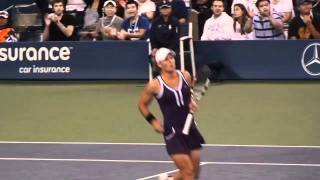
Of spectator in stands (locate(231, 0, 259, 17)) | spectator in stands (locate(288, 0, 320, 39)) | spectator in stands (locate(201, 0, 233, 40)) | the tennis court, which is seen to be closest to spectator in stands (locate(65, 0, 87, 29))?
the tennis court

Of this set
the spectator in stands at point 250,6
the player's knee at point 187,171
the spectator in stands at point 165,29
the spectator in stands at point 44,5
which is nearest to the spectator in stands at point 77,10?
the spectator in stands at point 44,5

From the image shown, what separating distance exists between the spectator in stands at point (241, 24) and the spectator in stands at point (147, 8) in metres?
2.12

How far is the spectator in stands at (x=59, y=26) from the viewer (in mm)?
20453

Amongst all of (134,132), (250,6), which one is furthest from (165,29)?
(134,132)

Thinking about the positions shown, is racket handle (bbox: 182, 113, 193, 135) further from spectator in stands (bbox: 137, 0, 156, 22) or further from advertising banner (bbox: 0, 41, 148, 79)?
spectator in stands (bbox: 137, 0, 156, 22)

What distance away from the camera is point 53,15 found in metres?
20.5

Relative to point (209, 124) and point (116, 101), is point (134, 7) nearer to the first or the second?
point (116, 101)

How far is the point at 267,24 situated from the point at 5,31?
6.70 m

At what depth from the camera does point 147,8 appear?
67.6 ft

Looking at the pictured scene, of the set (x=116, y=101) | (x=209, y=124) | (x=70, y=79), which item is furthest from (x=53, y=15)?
(x=209, y=124)

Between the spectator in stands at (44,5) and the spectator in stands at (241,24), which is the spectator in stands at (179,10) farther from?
the spectator in stands at (44,5)

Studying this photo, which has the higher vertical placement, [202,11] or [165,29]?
[202,11]

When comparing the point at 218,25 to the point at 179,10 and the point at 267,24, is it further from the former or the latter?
the point at 267,24

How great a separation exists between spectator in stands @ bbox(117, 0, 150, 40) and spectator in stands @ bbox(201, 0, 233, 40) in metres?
1.41
